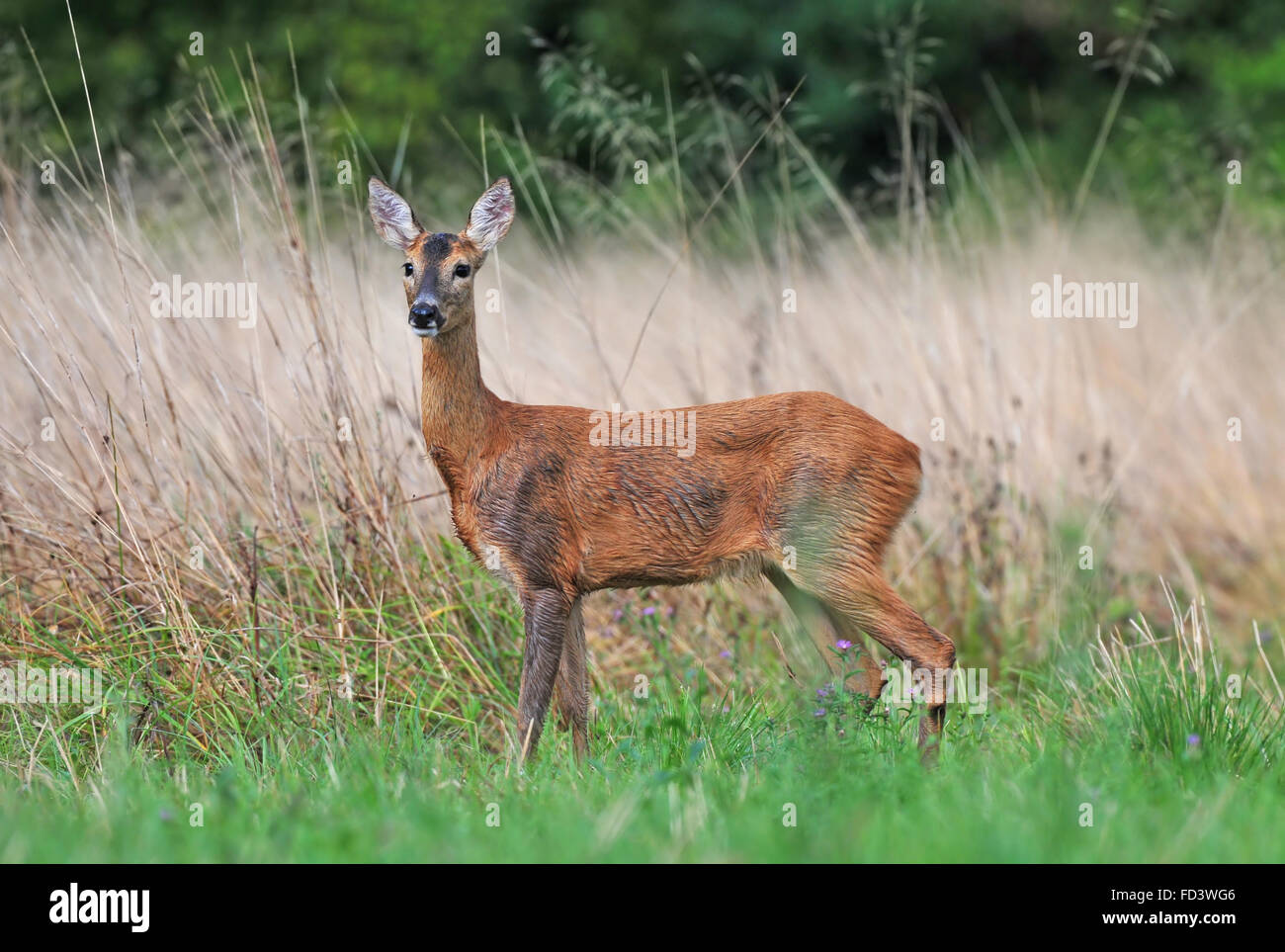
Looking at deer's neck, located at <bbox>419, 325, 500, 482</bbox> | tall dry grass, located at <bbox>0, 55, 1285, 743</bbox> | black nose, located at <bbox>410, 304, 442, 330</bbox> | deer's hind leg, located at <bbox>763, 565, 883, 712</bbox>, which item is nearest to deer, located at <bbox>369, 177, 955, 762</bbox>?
deer's neck, located at <bbox>419, 325, 500, 482</bbox>

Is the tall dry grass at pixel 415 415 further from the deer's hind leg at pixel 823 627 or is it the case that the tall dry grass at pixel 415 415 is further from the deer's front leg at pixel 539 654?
the deer's hind leg at pixel 823 627

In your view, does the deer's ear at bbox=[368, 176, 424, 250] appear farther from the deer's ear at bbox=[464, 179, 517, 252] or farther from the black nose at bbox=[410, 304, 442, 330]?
the black nose at bbox=[410, 304, 442, 330]

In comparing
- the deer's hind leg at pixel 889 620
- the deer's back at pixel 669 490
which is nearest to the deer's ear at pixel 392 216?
the deer's back at pixel 669 490

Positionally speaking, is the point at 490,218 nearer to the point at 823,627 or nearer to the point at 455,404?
the point at 455,404

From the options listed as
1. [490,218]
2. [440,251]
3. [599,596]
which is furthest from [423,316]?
[599,596]

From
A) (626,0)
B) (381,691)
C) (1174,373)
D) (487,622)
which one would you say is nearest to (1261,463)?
(1174,373)

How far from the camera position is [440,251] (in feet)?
15.6

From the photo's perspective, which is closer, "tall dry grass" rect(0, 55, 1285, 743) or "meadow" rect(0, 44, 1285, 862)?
"meadow" rect(0, 44, 1285, 862)

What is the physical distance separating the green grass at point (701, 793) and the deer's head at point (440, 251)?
1.30 m

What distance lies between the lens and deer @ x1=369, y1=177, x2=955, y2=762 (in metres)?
4.90

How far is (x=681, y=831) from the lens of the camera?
3.87m

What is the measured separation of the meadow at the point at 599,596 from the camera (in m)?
4.08

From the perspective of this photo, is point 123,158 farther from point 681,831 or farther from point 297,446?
point 681,831
